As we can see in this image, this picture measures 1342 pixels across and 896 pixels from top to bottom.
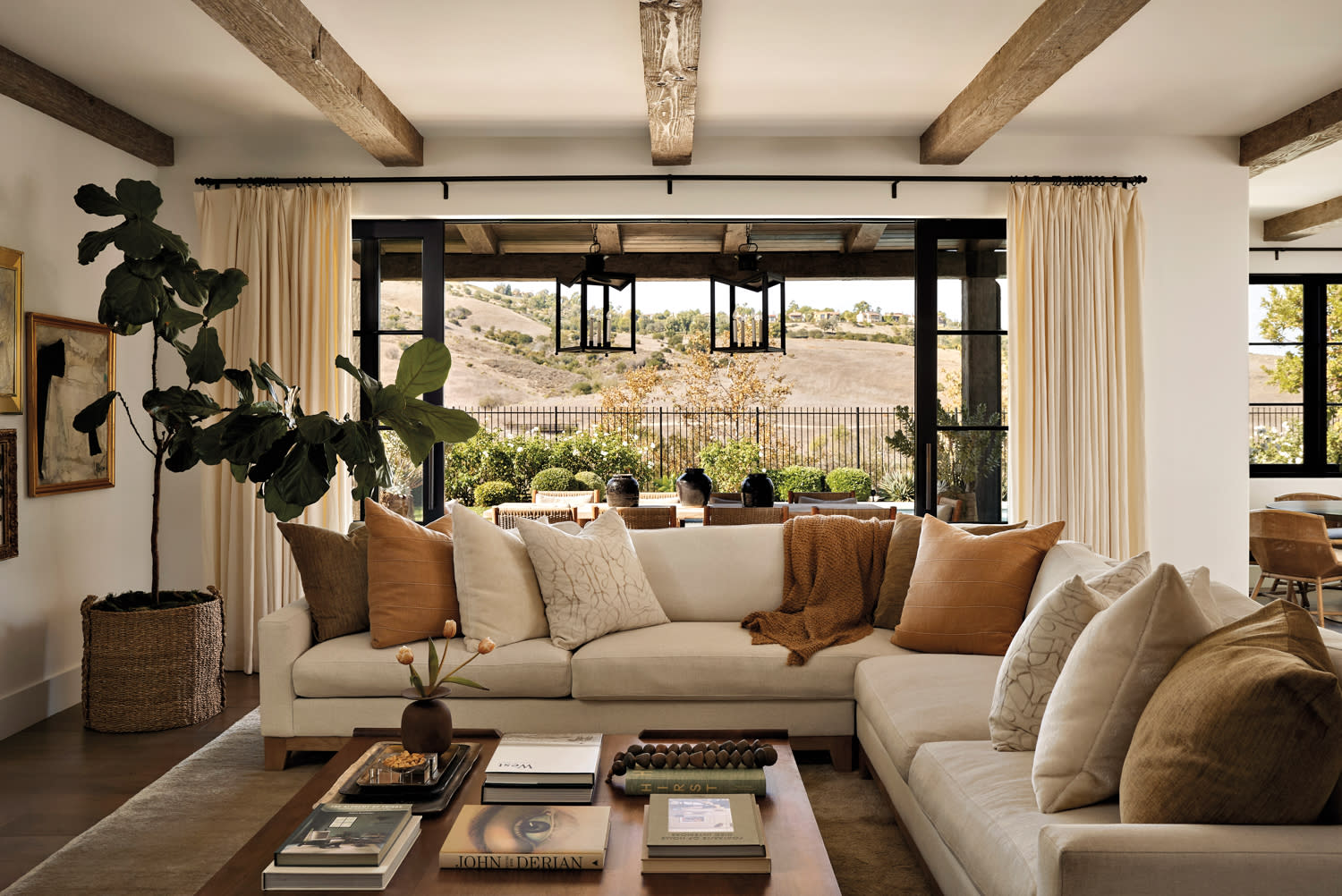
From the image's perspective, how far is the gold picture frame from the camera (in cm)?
385

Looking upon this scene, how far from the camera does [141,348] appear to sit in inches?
195

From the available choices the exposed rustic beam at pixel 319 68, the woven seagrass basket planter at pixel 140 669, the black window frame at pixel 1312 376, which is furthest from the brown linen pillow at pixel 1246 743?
the black window frame at pixel 1312 376

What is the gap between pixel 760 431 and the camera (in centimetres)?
1445

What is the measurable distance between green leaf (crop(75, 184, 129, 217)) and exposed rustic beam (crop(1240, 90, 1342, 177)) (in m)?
5.44

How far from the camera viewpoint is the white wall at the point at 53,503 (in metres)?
3.92

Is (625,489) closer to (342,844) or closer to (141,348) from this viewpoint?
(141,348)

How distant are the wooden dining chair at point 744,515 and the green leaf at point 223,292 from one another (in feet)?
7.68

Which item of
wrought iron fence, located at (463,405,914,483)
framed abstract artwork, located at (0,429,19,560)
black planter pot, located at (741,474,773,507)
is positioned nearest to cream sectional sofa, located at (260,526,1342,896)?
black planter pot, located at (741,474,773,507)

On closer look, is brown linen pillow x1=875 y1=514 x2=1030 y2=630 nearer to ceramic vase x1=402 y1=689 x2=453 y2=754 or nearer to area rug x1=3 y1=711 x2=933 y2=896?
area rug x1=3 y1=711 x2=933 y2=896

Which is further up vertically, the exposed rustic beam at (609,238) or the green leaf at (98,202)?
the exposed rustic beam at (609,238)

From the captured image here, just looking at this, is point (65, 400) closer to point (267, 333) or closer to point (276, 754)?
point (267, 333)

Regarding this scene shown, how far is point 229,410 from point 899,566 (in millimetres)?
2801

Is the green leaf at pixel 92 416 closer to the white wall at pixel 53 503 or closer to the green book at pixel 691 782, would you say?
the white wall at pixel 53 503

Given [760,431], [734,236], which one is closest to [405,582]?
[734,236]
